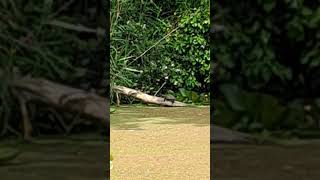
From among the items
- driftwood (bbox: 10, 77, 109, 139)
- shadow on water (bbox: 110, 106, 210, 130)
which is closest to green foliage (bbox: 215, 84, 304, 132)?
driftwood (bbox: 10, 77, 109, 139)

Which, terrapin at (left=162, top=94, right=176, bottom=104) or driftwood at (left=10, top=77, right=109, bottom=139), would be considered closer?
driftwood at (left=10, top=77, right=109, bottom=139)

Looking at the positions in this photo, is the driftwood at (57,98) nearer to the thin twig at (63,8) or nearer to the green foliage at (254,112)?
the thin twig at (63,8)

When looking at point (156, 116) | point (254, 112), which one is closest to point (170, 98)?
point (156, 116)

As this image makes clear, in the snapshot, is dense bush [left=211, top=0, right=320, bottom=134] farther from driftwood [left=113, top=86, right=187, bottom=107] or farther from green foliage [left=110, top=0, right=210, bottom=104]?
green foliage [left=110, top=0, right=210, bottom=104]

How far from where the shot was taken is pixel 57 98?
2.34 metres

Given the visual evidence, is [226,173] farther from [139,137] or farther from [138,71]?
[138,71]

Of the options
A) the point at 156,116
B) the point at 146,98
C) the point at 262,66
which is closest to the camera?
the point at 262,66

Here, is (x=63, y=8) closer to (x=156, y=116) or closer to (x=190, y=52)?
(x=156, y=116)

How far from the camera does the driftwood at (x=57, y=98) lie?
88.7 inches

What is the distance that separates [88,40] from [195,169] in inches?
73.9

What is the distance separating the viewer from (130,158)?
439 cm

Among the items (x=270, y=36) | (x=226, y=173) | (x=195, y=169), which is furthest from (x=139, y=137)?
(x=270, y=36)

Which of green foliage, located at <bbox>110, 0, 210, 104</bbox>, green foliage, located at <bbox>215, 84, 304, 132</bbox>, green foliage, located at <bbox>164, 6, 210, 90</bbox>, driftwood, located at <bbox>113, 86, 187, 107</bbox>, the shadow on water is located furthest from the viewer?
green foliage, located at <bbox>164, 6, 210, 90</bbox>

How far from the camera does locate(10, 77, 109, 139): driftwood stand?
2254mm
